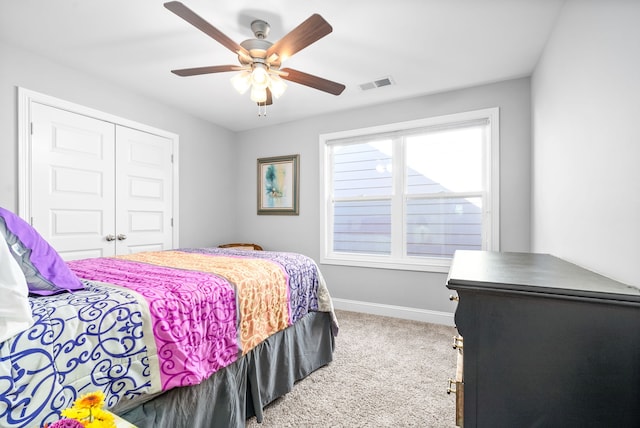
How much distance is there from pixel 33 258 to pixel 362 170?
126 inches

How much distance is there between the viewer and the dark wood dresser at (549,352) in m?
0.79

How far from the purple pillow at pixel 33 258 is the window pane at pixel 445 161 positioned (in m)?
3.16

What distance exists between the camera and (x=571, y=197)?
5.67 feet

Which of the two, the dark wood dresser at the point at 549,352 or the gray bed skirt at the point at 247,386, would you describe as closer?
the dark wood dresser at the point at 549,352

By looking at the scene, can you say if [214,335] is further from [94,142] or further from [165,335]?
[94,142]

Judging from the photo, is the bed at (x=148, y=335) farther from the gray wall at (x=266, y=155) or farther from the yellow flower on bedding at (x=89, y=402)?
the gray wall at (x=266, y=155)

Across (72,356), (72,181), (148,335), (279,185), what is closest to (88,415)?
(72,356)

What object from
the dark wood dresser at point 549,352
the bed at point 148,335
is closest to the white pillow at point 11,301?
the bed at point 148,335

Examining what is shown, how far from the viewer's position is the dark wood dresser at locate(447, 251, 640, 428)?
790mm

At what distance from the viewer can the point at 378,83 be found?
9.96ft

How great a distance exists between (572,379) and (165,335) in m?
1.41

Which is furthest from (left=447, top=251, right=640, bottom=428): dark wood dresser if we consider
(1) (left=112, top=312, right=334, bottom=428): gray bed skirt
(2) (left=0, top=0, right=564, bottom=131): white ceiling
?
(2) (left=0, top=0, right=564, bottom=131): white ceiling

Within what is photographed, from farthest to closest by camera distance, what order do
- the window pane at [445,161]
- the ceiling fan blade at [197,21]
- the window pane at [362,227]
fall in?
the window pane at [362,227] < the window pane at [445,161] < the ceiling fan blade at [197,21]

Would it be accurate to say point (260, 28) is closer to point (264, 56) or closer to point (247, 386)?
point (264, 56)
